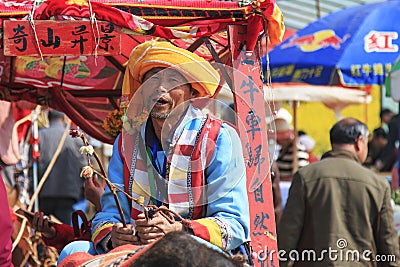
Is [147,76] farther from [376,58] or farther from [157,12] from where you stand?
[376,58]

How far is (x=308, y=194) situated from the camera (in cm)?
586

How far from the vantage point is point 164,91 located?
373cm

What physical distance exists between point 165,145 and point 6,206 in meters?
0.77

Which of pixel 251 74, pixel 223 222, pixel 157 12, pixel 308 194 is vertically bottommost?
pixel 308 194

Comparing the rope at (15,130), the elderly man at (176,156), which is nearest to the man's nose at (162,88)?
the elderly man at (176,156)

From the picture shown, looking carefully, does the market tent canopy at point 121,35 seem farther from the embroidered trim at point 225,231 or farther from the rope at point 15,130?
the embroidered trim at point 225,231

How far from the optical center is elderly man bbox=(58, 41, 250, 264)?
Result: 3.64 meters

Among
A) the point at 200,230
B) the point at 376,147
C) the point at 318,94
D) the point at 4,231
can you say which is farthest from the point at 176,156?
the point at 376,147

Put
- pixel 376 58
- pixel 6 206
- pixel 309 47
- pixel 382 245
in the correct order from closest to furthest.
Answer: pixel 6 206 → pixel 382 245 → pixel 376 58 → pixel 309 47

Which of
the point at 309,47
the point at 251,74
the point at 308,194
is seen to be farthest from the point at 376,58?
the point at 251,74

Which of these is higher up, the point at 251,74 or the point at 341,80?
the point at 251,74

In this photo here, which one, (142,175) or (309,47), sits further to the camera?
(309,47)

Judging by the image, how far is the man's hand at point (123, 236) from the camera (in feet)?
11.1

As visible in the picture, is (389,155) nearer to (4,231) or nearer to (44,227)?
(44,227)
